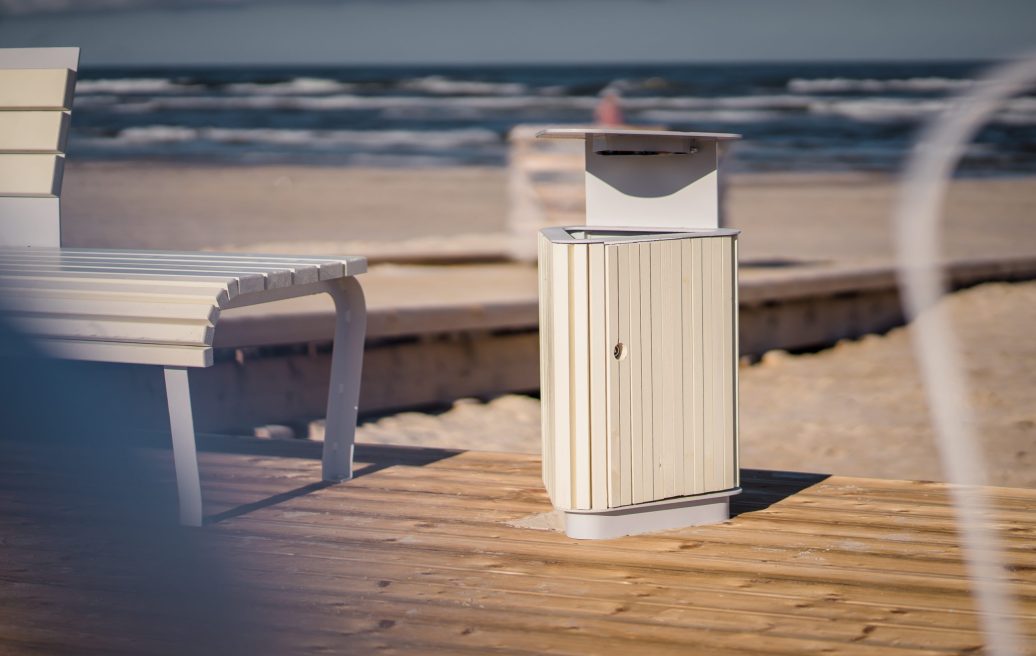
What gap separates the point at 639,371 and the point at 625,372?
3 centimetres

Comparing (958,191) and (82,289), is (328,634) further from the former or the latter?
(958,191)

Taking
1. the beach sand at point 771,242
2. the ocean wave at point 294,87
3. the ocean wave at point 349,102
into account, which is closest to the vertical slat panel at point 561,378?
the beach sand at point 771,242

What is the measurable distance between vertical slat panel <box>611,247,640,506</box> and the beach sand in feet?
6.49

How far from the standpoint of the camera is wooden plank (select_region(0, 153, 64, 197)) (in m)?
2.99

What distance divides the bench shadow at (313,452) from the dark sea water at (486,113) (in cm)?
1418

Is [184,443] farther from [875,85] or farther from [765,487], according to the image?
[875,85]

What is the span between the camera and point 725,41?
34.4m

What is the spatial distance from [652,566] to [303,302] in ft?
14.9

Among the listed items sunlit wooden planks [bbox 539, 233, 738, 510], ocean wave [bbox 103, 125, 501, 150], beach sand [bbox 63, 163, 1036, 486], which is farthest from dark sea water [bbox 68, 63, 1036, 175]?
sunlit wooden planks [bbox 539, 233, 738, 510]

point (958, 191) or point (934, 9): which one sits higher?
point (934, 9)

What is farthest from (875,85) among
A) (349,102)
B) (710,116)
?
(349,102)

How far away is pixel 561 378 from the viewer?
2.21 m

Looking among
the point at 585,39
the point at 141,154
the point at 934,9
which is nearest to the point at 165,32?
the point at 585,39

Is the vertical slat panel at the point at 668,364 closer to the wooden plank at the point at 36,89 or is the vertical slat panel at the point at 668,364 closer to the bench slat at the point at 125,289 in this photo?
the bench slat at the point at 125,289
